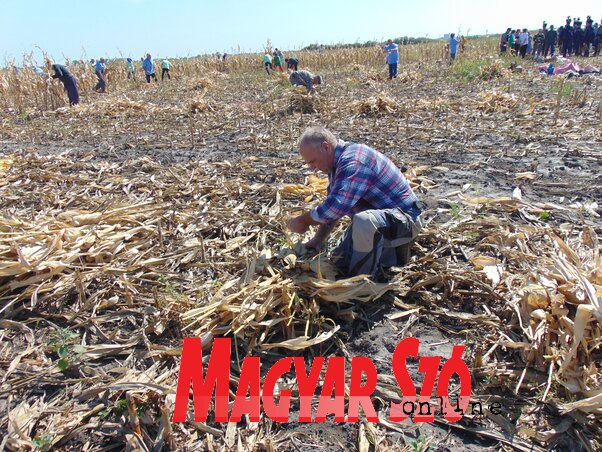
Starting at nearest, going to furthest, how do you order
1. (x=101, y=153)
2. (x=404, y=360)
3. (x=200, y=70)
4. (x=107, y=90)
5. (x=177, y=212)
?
(x=404, y=360), (x=177, y=212), (x=101, y=153), (x=107, y=90), (x=200, y=70)

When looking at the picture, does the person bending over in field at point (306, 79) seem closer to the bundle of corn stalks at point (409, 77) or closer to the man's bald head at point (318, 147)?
the bundle of corn stalks at point (409, 77)

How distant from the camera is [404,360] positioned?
7.63 ft

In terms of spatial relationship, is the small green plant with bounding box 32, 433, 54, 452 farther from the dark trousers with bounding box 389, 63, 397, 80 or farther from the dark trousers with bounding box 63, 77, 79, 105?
the dark trousers with bounding box 389, 63, 397, 80

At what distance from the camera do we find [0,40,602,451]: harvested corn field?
78.7 inches

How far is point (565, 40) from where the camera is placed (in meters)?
20.1

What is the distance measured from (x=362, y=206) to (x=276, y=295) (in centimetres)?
96

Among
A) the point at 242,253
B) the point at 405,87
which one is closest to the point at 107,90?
the point at 405,87

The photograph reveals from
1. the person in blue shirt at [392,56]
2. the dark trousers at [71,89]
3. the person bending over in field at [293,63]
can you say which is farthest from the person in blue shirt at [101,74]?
the person in blue shirt at [392,56]

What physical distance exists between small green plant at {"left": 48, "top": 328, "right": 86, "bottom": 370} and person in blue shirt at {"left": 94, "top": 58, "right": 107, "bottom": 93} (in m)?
15.9

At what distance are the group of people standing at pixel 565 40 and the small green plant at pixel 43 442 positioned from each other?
2060 centimetres

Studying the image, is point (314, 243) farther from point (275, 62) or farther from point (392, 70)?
point (275, 62)

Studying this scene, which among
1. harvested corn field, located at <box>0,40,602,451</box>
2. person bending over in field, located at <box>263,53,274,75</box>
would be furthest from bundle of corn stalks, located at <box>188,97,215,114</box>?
person bending over in field, located at <box>263,53,274,75</box>

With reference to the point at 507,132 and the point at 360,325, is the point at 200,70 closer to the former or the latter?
the point at 507,132

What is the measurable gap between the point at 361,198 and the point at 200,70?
20.7 metres
